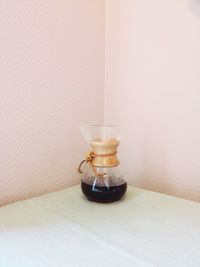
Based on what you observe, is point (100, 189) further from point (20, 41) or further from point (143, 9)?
point (143, 9)

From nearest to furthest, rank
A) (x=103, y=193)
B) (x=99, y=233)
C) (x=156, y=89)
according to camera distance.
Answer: (x=99, y=233) → (x=103, y=193) → (x=156, y=89)

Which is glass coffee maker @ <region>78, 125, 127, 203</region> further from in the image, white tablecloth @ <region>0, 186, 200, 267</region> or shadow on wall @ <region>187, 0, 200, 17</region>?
shadow on wall @ <region>187, 0, 200, 17</region>

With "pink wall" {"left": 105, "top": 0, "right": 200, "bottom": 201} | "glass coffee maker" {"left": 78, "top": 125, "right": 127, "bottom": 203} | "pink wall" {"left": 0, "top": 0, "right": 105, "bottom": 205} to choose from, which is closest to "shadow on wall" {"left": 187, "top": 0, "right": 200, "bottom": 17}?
"pink wall" {"left": 105, "top": 0, "right": 200, "bottom": 201}

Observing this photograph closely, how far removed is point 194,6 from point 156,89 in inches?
10.6

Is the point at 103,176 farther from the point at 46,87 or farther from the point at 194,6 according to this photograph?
the point at 194,6

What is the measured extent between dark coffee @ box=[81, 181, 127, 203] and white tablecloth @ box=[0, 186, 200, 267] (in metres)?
0.02

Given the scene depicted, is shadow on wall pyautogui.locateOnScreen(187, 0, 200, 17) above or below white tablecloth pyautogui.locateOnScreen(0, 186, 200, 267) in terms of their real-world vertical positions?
above

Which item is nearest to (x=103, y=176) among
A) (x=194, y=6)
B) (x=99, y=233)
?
(x=99, y=233)

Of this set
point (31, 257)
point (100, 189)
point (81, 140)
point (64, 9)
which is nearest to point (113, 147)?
point (100, 189)

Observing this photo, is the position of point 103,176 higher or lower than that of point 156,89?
lower

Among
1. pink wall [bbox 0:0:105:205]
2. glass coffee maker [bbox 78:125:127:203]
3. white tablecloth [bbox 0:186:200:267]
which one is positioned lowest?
white tablecloth [bbox 0:186:200:267]

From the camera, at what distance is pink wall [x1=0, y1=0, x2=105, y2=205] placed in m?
0.75

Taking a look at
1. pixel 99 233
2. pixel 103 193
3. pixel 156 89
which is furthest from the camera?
pixel 156 89

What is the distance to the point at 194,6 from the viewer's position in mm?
812
